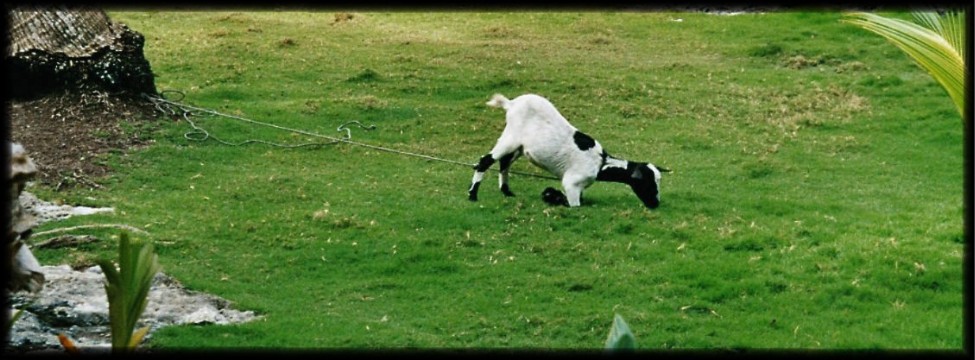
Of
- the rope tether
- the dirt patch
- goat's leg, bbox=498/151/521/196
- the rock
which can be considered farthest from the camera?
the rope tether

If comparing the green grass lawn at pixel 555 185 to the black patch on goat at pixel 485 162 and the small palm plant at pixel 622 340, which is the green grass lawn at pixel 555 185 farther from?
the small palm plant at pixel 622 340

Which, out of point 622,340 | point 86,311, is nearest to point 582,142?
point 86,311

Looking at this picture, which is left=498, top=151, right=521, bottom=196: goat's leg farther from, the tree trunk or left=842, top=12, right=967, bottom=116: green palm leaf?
left=842, top=12, right=967, bottom=116: green palm leaf

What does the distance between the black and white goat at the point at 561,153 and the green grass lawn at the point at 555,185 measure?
1.06ft

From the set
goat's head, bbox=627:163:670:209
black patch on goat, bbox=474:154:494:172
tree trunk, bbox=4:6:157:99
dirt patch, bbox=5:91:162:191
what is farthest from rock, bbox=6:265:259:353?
tree trunk, bbox=4:6:157:99

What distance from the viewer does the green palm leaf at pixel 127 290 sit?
5.36 meters

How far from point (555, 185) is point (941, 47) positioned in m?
6.48

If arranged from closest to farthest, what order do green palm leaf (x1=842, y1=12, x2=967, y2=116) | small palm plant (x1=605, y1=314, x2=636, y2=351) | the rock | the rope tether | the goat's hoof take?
small palm plant (x1=605, y1=314, x2=636, y2=351) → green palm leaf (x1=842, y1=12, x2=967, y2=116) → the rock → the goat's hoof → the rope tether

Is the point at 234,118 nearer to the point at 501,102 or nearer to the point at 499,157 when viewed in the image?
the point at 501,102

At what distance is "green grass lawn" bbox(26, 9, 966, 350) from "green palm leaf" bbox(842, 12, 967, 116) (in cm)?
245

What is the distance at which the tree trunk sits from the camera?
44.1ft

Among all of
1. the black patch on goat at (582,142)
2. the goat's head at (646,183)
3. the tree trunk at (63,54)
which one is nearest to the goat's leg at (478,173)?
the black patch on goat at (582,142)

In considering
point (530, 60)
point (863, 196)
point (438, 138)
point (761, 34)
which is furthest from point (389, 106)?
point (761, 34)

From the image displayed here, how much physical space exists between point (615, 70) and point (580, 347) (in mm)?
9696
